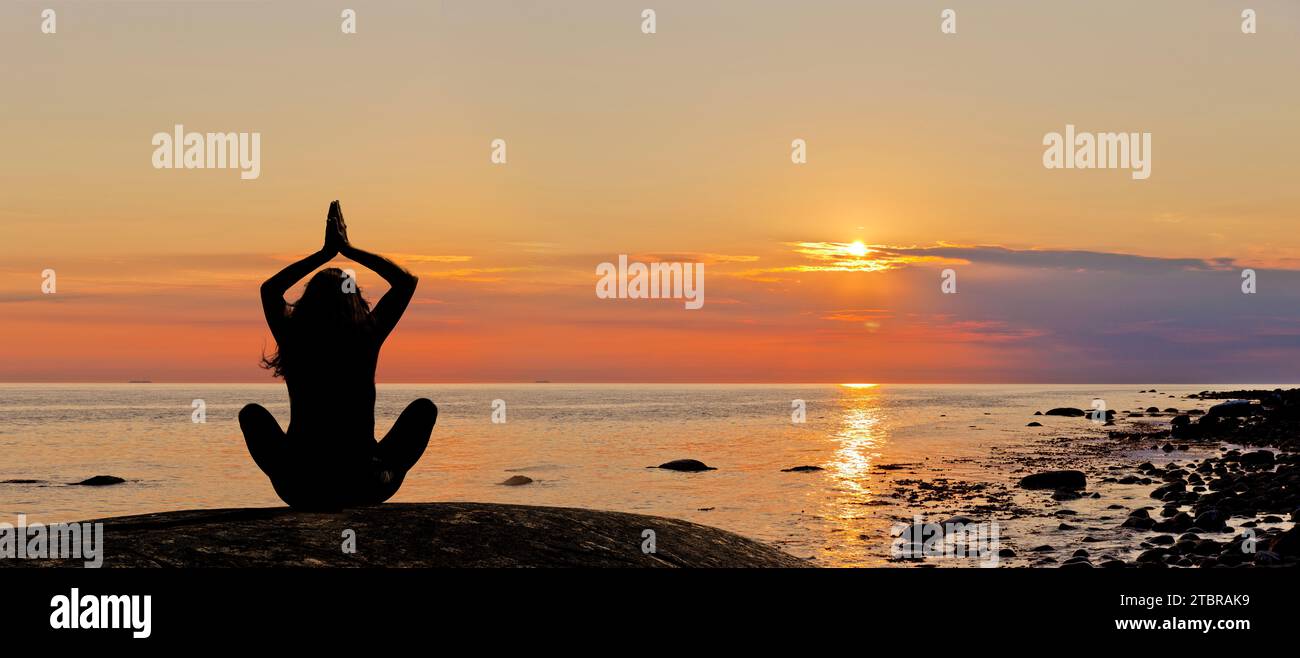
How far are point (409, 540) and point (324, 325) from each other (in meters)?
2.44

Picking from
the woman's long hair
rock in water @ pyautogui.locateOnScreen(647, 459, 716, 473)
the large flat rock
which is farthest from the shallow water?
the woman's long hair

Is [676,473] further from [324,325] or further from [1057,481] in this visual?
[324,325]

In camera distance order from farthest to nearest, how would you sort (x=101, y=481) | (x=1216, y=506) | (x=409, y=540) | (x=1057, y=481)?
(x=101, y=481)
(x=1057, y=481)
(x=1216, y=506)
(x=409, y=540)

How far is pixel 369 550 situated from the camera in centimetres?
883

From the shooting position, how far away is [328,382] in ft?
33.7

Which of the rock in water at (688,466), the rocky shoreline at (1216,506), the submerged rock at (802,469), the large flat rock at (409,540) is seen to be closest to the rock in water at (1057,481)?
the rocky shoreline at (1216,506)

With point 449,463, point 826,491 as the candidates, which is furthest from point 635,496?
point 449,463

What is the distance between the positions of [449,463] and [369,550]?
146 ft

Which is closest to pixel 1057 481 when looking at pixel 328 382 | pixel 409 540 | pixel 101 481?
pixel 328 382

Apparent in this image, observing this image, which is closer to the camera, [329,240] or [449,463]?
[329,240]

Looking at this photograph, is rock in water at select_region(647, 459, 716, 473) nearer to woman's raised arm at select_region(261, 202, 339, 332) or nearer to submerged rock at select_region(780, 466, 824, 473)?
submerged rock at select_region(780, 466, 824, 473)
